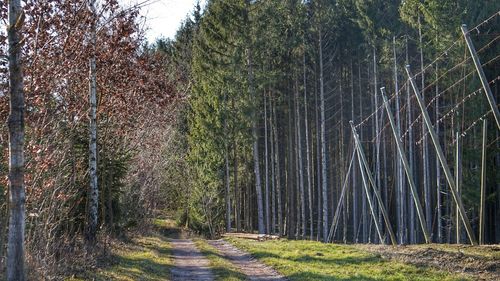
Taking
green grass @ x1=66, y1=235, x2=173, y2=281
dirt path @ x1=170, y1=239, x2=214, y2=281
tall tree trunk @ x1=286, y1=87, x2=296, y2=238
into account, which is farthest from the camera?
tall tree trunk @ x1=286, y1=87, x2=296, y2=238

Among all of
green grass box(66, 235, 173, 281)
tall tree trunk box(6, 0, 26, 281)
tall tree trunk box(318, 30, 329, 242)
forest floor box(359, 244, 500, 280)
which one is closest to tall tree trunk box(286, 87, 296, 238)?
tall tree trunk box(318, 30, 329, 242)

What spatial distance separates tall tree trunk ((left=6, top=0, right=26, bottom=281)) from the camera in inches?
231

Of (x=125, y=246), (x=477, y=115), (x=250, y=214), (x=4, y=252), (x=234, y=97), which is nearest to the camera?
(x=4, y=252)

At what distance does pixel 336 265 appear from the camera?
44.6 ft

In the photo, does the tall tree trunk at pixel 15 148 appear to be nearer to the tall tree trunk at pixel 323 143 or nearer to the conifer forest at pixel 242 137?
the conifer forest at pixel 242 137

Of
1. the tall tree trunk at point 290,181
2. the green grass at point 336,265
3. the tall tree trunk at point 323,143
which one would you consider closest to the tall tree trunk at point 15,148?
the green grass at point 336,265

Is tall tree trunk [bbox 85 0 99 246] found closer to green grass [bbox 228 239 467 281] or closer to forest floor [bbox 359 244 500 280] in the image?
green grass [bbox 228 239 467 281]

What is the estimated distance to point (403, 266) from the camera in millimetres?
12234

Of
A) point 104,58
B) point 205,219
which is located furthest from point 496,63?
point 104,58

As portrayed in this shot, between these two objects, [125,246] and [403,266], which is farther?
[125,246]

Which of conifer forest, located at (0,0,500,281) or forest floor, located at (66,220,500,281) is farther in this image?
forest floor, located at (66,220,500,281)

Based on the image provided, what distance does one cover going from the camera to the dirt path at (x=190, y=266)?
12359 millimetres

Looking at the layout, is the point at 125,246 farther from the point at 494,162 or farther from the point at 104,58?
the point at 494,162

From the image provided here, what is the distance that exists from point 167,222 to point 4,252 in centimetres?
3360
